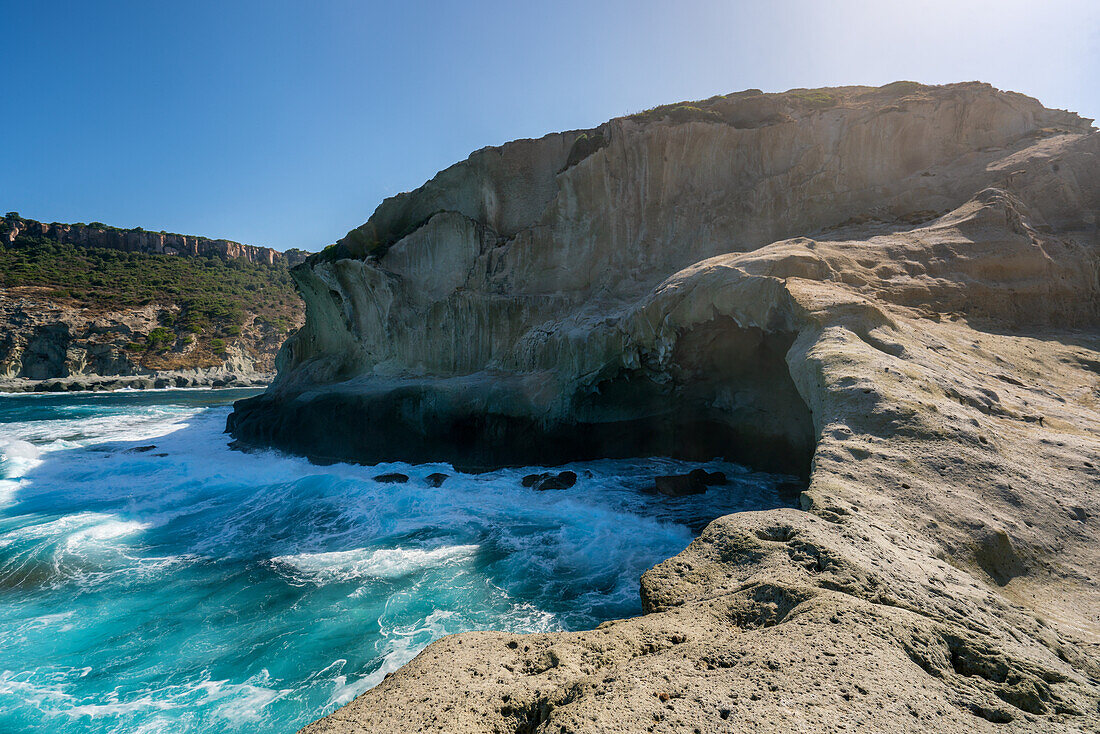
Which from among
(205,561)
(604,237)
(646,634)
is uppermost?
(604,237)

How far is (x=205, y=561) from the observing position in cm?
1006

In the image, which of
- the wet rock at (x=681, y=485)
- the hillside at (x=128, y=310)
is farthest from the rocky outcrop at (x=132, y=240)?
the wet rock at (x=681, y=485)

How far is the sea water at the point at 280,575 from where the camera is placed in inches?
245

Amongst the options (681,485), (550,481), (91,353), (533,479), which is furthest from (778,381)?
(91,353)

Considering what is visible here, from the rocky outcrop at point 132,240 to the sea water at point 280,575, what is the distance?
8369 centimetres

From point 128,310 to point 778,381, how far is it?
7265 cm

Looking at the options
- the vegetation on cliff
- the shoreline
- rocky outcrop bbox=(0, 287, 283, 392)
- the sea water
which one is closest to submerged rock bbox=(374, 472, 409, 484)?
the sea water

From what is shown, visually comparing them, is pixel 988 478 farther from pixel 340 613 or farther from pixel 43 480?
pixel 43 480

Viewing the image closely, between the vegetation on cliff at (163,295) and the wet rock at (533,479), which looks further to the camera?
the vegetation on cliff at (163,295)

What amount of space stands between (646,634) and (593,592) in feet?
16.5

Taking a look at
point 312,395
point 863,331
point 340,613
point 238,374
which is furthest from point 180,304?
point 863,331

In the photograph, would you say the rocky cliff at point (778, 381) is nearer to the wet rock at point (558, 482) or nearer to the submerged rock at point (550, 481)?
the submerged rock at point (550, 481)

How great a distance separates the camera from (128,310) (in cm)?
5819

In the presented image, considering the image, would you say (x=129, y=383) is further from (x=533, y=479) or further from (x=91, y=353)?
(x=533, y=479)
